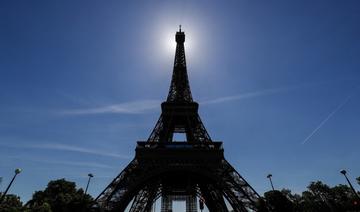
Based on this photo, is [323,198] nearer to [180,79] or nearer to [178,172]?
[178,172]

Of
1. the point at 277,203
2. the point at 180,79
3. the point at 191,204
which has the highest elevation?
the point at 180,79

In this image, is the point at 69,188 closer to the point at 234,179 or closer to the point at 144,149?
the point at 144,149

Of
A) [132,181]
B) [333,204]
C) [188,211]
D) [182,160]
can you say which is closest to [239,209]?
[182,160]

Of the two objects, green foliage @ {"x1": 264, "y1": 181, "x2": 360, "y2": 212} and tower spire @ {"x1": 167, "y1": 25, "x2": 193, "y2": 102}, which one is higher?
tower spire @ {"x1": 167, "y1": 25, "x2": 193, "y2": 102}

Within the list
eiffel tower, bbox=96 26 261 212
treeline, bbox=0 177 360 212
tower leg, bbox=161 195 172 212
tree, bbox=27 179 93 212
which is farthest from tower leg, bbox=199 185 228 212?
tree, bbox=27 179 93 212

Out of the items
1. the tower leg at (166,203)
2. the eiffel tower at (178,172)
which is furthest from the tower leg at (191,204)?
the tower leg at (166,203)

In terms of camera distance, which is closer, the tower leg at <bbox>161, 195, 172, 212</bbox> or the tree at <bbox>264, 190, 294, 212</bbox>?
the tree at <bbox>264, 190, 294, 212</bbox>

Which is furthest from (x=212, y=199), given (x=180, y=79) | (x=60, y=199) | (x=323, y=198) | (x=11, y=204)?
(x=323, y=198)

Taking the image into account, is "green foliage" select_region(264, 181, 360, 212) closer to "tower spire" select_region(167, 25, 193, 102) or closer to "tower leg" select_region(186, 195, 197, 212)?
"tower leg" select_region(186, 195, 197, 212)
